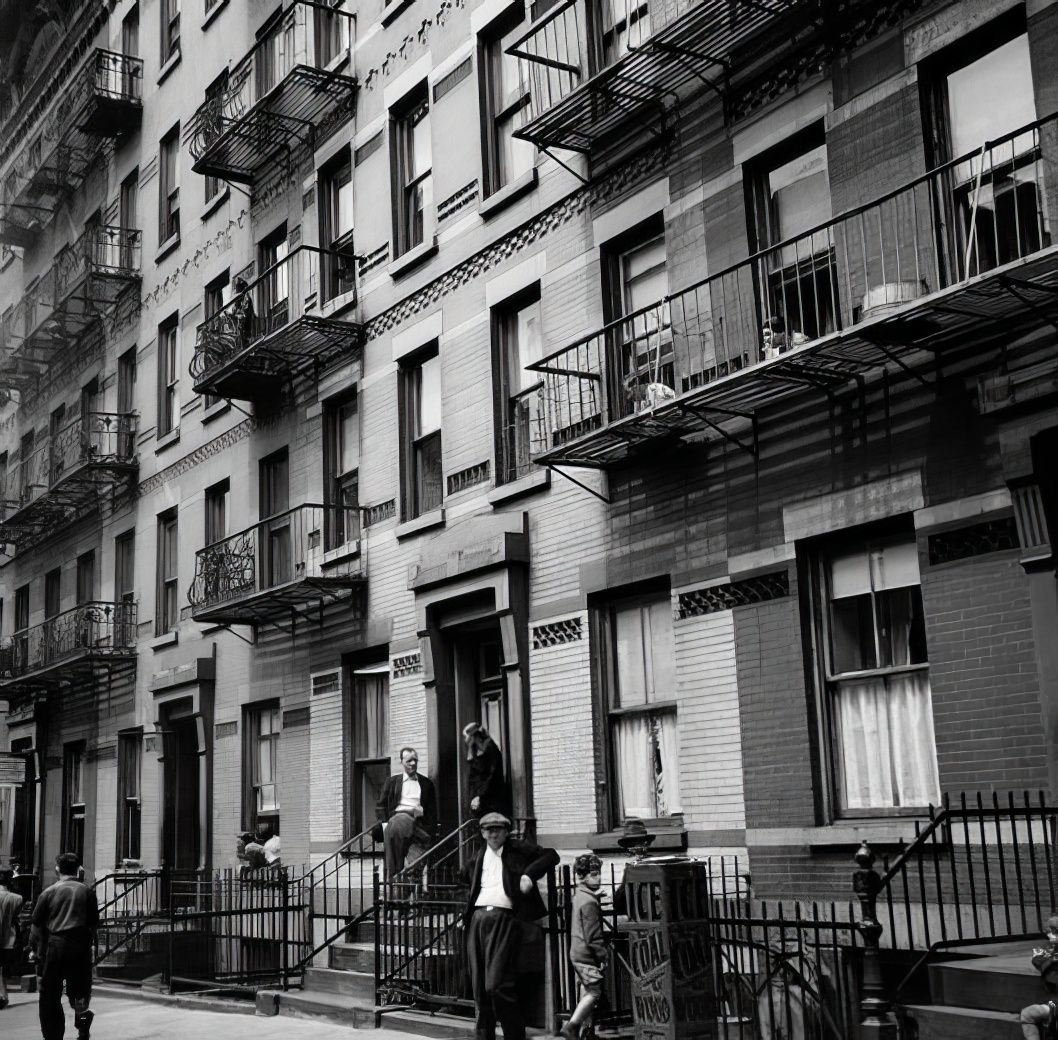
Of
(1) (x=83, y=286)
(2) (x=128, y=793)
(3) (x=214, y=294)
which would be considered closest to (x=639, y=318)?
(3) (x=214, y=294)

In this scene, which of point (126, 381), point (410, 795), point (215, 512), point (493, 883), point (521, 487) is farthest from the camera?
point (126, 381)

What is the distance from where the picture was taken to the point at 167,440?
80.8 feet

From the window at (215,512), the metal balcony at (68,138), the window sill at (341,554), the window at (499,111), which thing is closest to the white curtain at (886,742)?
the window at (499,111)

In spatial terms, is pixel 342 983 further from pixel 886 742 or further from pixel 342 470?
pixel 342 470

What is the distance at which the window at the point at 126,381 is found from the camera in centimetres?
2720

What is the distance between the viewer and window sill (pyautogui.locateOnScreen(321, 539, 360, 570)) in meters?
18.3

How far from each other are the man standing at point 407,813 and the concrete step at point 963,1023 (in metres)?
7.96

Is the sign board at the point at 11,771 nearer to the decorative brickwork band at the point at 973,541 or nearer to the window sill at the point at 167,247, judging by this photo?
the window sill at the point at 167,247

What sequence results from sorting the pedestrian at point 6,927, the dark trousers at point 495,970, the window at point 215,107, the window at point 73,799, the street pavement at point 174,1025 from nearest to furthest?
the dark trousers at point 495,970
the street pavement at point 174,1025
the pedestrian at point 6,927
the window at point 215,107
the window at point 73,799

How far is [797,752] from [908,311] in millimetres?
3918

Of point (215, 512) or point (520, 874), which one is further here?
point (215, 512)

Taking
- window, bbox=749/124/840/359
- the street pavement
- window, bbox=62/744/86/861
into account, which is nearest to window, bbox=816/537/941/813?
window, bbox=749/124/840/359

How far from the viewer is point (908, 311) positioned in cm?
980

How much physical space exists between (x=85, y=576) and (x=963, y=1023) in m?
23.6
